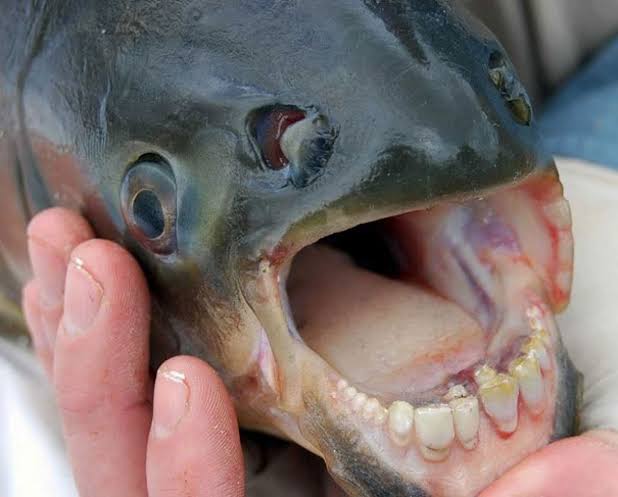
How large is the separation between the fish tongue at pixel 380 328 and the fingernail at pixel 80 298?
22 centimetres

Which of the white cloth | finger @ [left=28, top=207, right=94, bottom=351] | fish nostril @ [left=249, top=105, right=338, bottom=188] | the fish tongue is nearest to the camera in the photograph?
fish nostril @ [left=249, top=105, right=338, bottom=188]

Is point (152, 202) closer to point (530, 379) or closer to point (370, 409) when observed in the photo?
point (370, 409)

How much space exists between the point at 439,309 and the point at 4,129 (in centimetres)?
59

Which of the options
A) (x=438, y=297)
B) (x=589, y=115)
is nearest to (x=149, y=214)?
(x=438, y=297)

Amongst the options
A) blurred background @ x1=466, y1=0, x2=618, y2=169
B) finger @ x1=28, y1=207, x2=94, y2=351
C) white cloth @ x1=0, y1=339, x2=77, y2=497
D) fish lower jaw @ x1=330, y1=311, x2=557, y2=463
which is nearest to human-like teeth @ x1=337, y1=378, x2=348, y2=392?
fish lower jaw @ x1=330, y1=311, x2=557, y2=463

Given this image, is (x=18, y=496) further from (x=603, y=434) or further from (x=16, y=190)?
(x=603, y=434)

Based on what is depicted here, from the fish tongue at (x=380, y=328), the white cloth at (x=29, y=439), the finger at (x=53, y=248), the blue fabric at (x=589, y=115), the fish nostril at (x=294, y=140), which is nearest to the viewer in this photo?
the fish nostril at (x=294, y=140)

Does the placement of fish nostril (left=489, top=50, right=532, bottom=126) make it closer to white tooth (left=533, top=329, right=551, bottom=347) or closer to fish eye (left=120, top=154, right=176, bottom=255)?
white tooth (left=533, top=329, right=551, bottom=347)

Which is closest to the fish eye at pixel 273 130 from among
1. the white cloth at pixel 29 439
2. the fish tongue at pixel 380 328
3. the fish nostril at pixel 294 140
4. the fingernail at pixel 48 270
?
the fish nostril at pixel 294 140

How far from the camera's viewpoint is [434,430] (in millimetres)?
873

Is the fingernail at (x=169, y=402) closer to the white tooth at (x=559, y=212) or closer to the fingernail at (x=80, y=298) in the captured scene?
the fingernail at (x=80, y=298)

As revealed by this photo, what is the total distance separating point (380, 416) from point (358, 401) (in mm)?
26

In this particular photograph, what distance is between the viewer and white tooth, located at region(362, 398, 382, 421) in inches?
35.4

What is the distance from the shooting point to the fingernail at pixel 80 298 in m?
1.05
